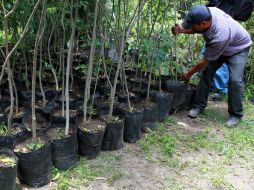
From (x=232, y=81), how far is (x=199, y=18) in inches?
34.5

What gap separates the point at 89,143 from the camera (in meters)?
3.23

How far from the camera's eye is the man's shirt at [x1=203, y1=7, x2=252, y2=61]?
155 inches

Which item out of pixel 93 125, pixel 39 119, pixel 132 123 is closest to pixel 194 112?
pixel 132 123

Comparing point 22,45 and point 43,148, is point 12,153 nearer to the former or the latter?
point 43,148

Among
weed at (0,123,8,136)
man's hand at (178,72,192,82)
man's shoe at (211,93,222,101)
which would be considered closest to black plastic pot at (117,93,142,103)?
man's hand at (178,72,192,82)

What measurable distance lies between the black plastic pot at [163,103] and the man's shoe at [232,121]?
2.27 ft

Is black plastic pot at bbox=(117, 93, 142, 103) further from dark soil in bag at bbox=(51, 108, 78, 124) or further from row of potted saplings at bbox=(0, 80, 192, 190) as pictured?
dark soil in bag at bbox=(51, 108, 78, 124)

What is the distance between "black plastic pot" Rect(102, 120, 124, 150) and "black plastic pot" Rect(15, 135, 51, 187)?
26.9 inches

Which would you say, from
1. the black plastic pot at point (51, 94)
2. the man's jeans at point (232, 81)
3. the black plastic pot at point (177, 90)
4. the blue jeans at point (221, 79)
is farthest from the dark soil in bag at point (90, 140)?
the blue jeans at point (221, 79)

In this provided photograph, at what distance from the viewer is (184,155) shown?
3.57 meters

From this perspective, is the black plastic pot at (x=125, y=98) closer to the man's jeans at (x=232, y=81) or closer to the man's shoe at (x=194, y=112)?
the man's shoe at (x=194, y=112)

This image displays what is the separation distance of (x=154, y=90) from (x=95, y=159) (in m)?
1.44

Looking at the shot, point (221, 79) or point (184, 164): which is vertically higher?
point (221, 79)

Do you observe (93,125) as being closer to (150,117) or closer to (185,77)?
(150,117)
